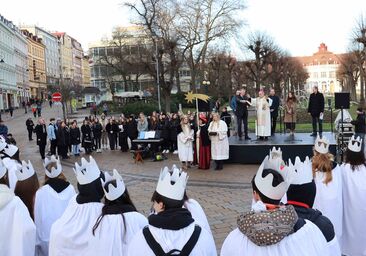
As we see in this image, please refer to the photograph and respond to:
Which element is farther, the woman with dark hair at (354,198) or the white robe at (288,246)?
the woman with dark hair at (354,198)

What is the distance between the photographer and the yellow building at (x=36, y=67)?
10369cm

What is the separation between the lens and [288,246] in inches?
110

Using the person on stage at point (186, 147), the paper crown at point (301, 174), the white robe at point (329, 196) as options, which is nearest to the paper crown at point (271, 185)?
the paper crown at point (301, 174)

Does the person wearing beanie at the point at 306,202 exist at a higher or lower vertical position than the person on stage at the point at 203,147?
higher

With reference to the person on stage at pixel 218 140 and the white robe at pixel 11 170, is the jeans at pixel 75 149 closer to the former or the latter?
the person on stage at pixel 218 140

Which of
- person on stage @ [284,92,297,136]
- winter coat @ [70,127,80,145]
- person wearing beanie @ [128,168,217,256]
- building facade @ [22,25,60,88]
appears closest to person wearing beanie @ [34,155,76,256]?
person wearing beanie @ [128,168,217,256]

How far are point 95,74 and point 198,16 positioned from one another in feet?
237

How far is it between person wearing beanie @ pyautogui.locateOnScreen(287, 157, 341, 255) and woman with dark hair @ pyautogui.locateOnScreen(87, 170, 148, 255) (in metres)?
1.42

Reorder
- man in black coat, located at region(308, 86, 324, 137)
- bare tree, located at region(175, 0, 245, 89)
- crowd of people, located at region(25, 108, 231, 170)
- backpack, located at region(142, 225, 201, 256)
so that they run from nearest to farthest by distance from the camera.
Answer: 1. backpack, located at region(142, 225, 201, 256)
2. crowd of people, located at region(25, 108, 231, 170)
3. man in black coat, located at region(308, 86, 324, 137)
4. bare tree, located at region(175, 0, 245, 89)

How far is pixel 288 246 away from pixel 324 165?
3.51m

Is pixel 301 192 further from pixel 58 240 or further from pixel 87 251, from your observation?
pixel 58 240

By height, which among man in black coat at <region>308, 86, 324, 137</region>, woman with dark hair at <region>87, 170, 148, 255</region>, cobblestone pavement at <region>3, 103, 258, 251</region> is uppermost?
man in black coat at <region>308, 86, 324, 137</region>

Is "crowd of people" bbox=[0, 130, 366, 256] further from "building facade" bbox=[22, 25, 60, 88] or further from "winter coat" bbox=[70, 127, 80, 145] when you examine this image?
"building facade" bbox=[22, 25, 60, 88]

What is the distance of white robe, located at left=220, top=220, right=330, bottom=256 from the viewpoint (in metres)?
2.79
